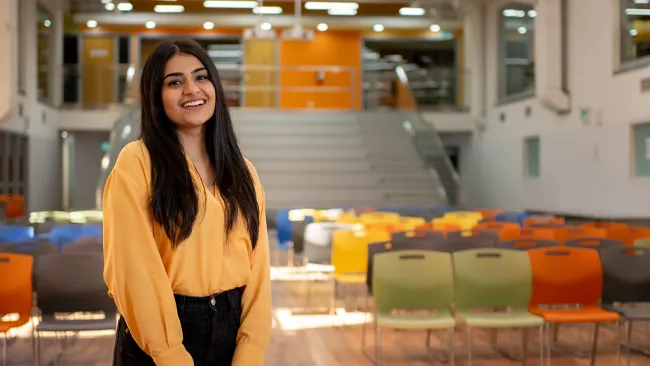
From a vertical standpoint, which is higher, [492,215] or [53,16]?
[53,16]

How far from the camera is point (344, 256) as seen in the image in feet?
24.3

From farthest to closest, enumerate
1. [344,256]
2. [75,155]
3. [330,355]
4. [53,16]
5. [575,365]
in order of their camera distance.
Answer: [75,155]
[53,16]
[344,256]
[330,355]
[575,365]

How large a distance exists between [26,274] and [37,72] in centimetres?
1481

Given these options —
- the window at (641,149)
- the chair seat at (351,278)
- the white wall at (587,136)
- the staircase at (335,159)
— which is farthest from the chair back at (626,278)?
the staircase at (335,159)

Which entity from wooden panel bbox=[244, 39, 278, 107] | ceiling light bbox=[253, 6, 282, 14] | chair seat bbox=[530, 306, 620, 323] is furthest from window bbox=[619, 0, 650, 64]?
ceiling light bbox=[253, 6, 282, 14]

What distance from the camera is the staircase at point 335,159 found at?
17.2 metres

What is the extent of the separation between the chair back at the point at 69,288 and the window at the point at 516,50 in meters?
13.6

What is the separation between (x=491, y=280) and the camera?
574 centimetres

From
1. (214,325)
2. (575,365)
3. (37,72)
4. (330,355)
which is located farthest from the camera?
(37,72)

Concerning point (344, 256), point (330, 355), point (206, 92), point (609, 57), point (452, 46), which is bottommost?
point (330, 355)

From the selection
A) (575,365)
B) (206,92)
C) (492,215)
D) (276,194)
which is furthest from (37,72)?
(206,92)

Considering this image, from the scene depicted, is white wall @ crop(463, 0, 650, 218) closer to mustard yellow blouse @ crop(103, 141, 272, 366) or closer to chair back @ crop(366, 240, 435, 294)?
chair back @ crop(366, 240, 435, 294)

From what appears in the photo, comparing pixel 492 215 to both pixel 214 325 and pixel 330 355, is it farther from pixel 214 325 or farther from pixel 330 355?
pixel 214 325

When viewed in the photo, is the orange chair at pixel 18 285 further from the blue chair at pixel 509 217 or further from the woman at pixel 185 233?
the blue chair at pixel 509 217
